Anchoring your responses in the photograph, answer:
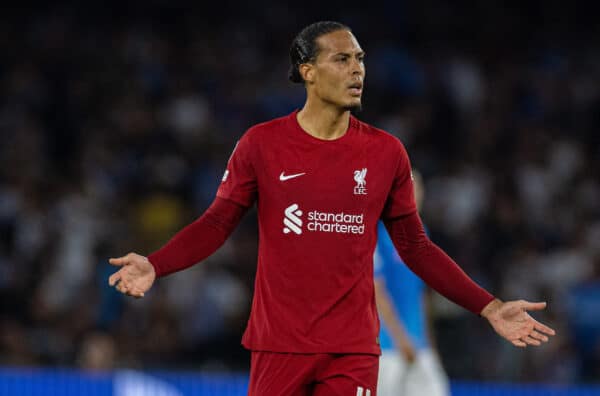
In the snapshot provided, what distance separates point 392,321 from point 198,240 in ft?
6.18

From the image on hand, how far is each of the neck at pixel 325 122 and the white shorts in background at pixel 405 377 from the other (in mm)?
2064

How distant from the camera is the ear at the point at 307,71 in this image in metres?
5.00

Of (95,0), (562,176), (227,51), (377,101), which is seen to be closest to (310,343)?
(562,176)

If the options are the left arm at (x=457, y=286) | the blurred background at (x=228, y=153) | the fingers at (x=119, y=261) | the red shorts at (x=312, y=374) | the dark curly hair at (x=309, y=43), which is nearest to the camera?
the fingers at (x=119, y=261)

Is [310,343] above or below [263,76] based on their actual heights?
below

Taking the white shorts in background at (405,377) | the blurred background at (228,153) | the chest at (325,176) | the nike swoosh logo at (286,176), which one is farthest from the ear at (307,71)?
the blurred background at (228,153)

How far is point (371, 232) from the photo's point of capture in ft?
16.2

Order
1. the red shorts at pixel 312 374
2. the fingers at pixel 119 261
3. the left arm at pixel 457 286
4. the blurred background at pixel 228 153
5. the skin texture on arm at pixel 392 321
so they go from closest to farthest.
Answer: the fingers at pixel 119 261, the red shorts at pixel 312 374, the left arm at pixel 457 286, the skin texture on arm at pixel 392 321, the blurred background at pixel 228 153

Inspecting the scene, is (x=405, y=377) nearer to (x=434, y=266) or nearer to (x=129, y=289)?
(x=434, y=266)

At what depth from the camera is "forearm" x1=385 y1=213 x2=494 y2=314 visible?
4.98m

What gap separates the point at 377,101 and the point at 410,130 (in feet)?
2.16

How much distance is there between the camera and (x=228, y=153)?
13.3 meters

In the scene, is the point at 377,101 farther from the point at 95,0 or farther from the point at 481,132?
the point at 95,0

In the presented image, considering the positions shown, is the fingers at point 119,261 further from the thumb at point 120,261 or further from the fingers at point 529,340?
the fingers at point 529,340
